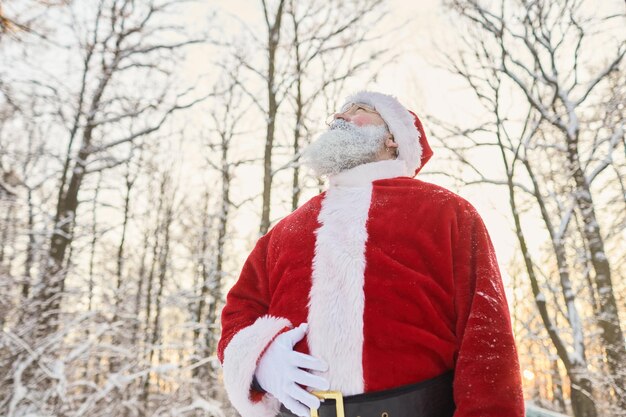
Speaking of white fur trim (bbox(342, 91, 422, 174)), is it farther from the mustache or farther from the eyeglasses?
the mustache

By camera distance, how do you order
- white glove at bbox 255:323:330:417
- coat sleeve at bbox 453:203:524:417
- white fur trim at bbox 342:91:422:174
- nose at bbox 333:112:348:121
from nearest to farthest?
coat sleeve at bbox 453:203:524:417
white glove at bbox 255:323:330:417
white fur trim at bbox 342:91:422:174
nose at bbox 333:112:348:121

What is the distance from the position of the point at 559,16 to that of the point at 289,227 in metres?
10.2

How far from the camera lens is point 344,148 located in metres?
1.81

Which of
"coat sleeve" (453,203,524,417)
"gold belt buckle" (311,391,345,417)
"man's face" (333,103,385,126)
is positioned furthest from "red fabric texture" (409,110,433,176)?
"gold belt buckle" (311,391,345,417)

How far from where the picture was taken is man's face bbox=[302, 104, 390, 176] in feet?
5.96

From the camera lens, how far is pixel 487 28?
9688 millimetres

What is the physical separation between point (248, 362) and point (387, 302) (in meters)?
0.53

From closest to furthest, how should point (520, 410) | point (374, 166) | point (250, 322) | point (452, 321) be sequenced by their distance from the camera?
1. point (520, 410)
2. point (452, 321)
3. point (250, 322)
4. point (374, 166)

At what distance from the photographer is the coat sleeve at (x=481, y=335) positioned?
1202 mm

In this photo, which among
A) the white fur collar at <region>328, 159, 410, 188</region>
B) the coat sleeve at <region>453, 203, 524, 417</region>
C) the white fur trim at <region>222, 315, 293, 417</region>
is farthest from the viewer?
the white fur collar at <region>328, 159, 410, 188</region>

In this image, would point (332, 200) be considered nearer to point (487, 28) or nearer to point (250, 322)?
point (250, 322)

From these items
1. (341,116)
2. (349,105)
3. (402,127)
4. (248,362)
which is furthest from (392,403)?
(349,105)

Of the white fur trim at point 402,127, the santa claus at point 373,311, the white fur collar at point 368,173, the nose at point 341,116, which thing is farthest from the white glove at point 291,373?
the nose at point 341,116

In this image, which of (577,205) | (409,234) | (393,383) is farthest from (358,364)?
(577,205)
